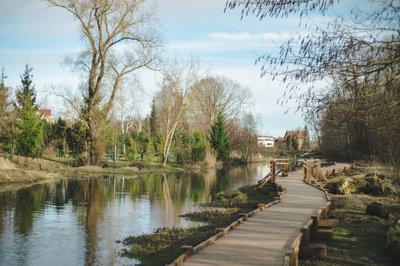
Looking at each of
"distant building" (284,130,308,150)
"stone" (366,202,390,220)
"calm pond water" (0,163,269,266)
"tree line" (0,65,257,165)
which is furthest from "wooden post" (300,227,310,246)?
"distant building" (284,130,308,150)

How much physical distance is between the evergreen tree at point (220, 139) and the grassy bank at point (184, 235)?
1194 inches

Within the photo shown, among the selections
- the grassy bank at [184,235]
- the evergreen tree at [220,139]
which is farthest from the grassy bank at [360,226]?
the evergreen tree at [220,139]

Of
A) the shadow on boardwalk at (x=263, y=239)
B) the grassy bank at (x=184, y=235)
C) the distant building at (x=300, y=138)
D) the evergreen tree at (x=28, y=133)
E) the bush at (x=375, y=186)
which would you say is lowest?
the grassy bank at (x=184, y=235)

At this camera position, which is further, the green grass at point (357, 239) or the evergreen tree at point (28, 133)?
the evergreen tree at point (28, 133)

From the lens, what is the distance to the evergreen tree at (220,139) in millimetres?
52062

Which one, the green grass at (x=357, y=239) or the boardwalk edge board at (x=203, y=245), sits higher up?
the boardwalk edge board at (x=203, y=245)

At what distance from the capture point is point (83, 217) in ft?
56.6

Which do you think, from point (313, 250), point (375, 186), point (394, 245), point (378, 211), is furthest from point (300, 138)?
point (313, 250)

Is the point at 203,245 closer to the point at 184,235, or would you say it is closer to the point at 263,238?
the point at 263,238

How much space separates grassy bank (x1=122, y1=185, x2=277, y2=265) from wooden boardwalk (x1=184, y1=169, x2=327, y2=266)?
4.51 ft

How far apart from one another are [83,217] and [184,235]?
531 centimetres

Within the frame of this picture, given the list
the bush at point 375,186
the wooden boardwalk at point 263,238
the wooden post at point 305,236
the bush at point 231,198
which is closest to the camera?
the wooden boardwalk at point 263,238

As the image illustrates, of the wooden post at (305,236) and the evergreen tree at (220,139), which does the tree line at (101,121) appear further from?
the wooden post at (305,236)

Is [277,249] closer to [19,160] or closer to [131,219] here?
[131,219]
